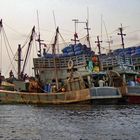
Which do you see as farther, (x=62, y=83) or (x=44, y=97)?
(x=62, y=83)

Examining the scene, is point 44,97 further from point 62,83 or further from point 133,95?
point 133,95

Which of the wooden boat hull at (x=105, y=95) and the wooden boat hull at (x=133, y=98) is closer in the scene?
the wooden boat hull at (x=105, y=95)

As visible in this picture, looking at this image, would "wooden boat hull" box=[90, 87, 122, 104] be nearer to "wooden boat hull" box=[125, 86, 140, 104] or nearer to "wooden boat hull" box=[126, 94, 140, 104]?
"wooden boat hull" box=[125, 86, 140, 104]

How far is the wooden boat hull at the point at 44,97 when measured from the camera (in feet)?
177

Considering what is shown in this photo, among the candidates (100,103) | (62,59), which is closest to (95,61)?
(100,103)

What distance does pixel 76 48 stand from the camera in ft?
267

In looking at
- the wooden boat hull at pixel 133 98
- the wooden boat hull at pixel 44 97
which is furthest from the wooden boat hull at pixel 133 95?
the wooden boat hull at pixel 44 97

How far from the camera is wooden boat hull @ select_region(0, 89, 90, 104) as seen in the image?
53.9 m

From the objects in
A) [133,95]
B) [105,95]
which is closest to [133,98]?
[133,95]

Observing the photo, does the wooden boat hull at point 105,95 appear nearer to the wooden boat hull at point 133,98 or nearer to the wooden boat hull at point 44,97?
the wooden boat hull at point 44,97

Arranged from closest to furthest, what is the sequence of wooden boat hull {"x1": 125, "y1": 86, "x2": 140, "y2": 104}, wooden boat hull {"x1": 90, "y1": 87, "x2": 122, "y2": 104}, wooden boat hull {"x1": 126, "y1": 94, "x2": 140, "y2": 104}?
1. wooden boat hull {"x1": 90, "y1": 87, "x2": 122, "y2": 104}
2. wooden boat hull {"x1": 125, "y1": 86, "x2": 140, "y2": 104}
3. wooden boat hull {"x1": 126, "y1": 94, "x2": 140, "y2": 104}

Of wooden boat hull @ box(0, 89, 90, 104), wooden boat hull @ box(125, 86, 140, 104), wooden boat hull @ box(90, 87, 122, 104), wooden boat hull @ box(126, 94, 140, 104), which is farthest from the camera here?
wooden boat hull @ box(126, 94, 140, 104)

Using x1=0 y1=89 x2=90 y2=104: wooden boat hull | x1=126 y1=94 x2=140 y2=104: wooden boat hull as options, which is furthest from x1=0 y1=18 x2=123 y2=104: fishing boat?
x1=126 y1=94 x2=140 y2=104: wooden boat hull

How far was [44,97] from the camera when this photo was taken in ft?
196
